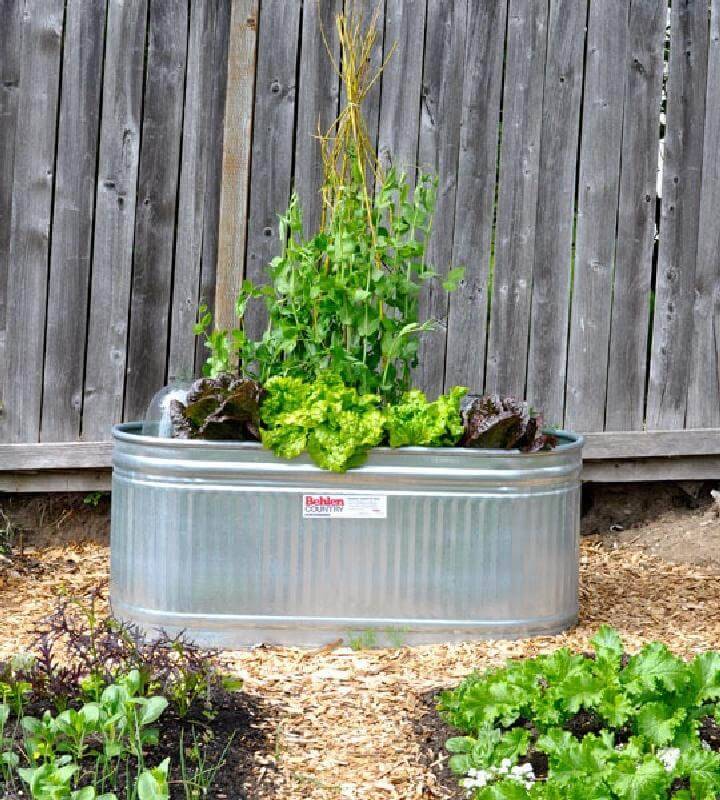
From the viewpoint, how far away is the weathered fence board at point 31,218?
4.21m

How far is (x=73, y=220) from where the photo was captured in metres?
4.28

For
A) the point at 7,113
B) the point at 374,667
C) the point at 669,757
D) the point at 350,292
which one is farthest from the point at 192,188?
the point at 669,757

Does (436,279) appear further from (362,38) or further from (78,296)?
(78,296)

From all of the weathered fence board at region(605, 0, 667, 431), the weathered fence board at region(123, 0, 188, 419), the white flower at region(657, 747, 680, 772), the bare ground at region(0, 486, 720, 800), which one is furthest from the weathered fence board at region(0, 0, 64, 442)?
the white flower at region(657, 747, 680, 772)

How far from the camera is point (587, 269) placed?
4.53m

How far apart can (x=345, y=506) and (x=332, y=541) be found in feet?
0.38

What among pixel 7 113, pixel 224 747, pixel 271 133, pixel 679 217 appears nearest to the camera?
pixel 224 747

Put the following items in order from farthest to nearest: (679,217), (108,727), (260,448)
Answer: (679,217), (260,448), (108,727)

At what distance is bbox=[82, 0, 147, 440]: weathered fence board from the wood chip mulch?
67 centimetres

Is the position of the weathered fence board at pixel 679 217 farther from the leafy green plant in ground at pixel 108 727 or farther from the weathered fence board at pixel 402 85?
the leafy green plant in ground at pixel 108 727

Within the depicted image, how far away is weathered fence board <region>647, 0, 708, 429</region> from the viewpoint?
14.8 feet

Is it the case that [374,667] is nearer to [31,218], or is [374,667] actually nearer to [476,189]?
[476,189]

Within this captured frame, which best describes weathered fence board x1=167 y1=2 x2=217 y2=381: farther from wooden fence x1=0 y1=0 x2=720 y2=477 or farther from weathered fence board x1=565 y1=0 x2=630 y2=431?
weathered fence board x1=565 y1=0 x2=630 y2=431

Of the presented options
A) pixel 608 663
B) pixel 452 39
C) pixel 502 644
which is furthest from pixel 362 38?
pixel 608 663
